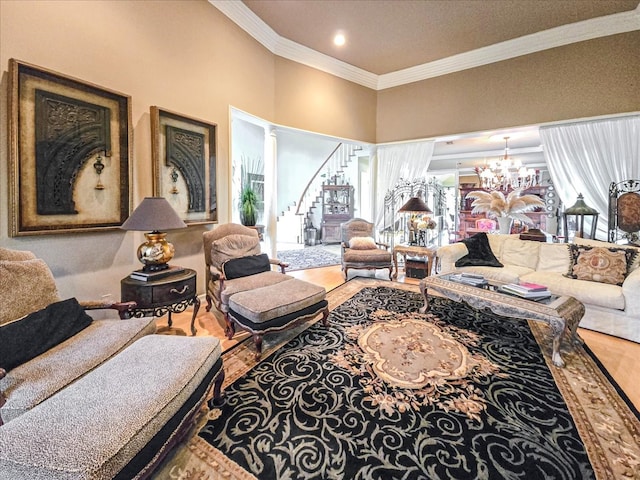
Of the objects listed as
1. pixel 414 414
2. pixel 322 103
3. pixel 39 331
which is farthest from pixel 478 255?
pixel 39 331

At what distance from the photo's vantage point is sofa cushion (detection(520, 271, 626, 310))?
290 centimetres

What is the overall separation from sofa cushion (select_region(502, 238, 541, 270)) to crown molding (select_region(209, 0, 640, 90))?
10.0 ft

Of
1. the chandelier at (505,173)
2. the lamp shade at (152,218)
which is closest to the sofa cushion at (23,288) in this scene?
the lamp shade at (152,218)

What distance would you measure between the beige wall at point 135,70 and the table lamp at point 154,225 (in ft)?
1.71

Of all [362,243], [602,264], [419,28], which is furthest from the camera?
[362,243]

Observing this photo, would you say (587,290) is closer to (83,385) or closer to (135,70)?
(83,385)

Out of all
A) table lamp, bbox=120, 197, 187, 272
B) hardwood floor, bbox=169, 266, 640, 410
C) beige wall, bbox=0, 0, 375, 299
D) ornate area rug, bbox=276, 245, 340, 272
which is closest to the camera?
hardwood floor, bbox=169, 266, 640, 410

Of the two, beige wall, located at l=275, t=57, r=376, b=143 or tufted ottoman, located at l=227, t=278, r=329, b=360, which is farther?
beige wall, located at l=275, t=57, r=376, b=143

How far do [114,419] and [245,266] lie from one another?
7.31 ft

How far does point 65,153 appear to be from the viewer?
2469 mm

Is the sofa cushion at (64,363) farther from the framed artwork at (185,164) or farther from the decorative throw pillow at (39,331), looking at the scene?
the framed artwork at (185,164)

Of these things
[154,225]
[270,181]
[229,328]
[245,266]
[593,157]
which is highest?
[593,157]

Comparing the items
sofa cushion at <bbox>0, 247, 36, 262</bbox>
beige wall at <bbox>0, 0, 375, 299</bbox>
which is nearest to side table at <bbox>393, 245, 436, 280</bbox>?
beige wall at <bbox>0, 0, 375, 299</bbox>

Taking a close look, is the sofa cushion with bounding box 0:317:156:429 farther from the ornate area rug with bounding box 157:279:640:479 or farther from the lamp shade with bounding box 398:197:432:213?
the lamp shade with bounding box 398:197:432:213
